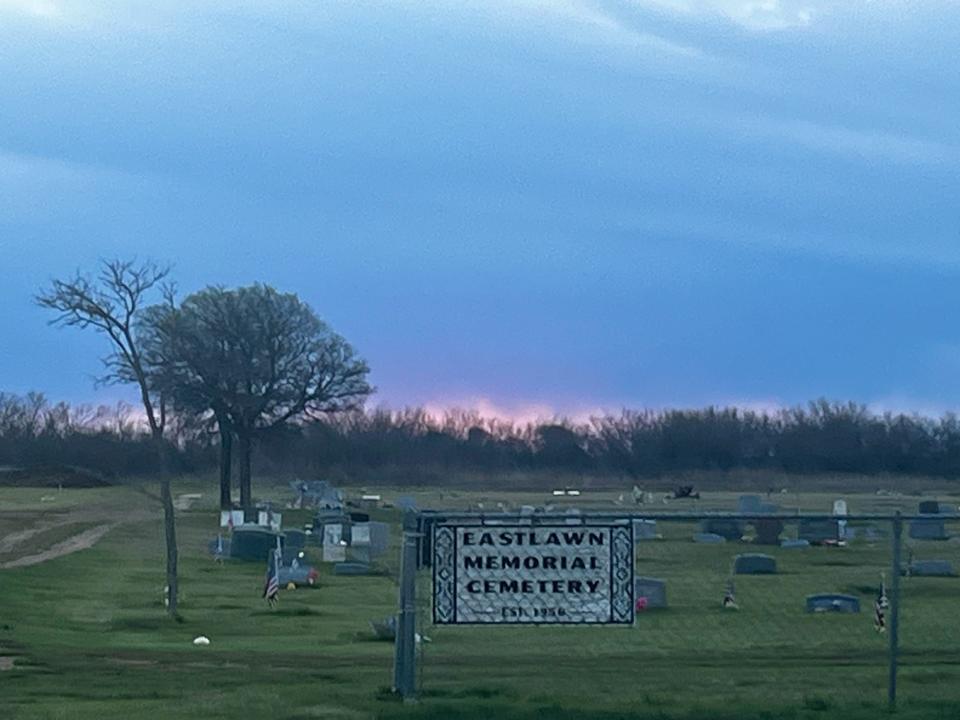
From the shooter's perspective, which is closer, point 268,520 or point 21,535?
point 268,520

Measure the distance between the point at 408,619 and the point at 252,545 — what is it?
3053 cm

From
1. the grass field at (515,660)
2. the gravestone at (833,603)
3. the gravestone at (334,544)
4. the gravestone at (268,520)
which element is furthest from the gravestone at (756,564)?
the gravestone at (268,520)

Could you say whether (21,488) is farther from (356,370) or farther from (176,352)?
(176,352)

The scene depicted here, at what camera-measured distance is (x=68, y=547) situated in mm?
48281

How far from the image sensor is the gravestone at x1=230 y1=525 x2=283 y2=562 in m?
42.9

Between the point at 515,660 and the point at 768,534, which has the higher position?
the point at 768,534

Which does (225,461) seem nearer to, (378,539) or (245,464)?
(245,464)

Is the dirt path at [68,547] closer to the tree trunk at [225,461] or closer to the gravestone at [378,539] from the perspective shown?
the gravestone at [378,539]

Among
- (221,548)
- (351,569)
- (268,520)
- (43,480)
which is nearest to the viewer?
(351,569)

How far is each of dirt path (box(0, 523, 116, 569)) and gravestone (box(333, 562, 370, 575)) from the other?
25.2 feet

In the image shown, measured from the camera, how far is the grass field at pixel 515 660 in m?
13.5

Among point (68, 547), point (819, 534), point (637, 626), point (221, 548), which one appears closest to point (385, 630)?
point (637, 626)

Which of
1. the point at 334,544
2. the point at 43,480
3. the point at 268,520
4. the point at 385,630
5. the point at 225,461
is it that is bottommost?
the point at 385,630

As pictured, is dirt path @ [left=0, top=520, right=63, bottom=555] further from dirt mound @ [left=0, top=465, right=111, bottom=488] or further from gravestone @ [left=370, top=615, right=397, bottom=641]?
dirt mound @ [left=0, top=465, right=111, bottom=488]
